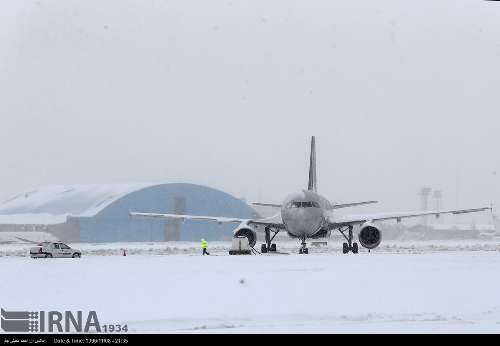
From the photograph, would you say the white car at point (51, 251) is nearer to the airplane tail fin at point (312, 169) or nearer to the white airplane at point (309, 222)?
the white airplane at point (309, 222)

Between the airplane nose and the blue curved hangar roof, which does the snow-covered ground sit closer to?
the airplane nose

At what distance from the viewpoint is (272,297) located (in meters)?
20.6

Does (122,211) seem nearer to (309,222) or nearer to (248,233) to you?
(248,233)

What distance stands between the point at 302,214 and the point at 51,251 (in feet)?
53.5

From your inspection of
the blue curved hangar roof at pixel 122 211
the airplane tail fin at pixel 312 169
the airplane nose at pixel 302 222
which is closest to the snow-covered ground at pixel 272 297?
the airplane nose at pixel 302 222

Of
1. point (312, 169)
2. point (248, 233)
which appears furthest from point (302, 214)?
point (312, 169)

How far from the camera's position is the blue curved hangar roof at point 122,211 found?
98750mm

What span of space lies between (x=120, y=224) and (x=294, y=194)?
2212 inches

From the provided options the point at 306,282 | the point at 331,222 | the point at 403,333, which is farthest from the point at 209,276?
the point at 331,222

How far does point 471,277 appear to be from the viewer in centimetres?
2588

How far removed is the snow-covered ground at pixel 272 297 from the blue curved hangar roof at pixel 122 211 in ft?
229

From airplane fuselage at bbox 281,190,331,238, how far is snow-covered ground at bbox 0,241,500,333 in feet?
55.4

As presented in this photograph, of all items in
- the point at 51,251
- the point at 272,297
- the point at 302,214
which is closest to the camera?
the point at 272,297
